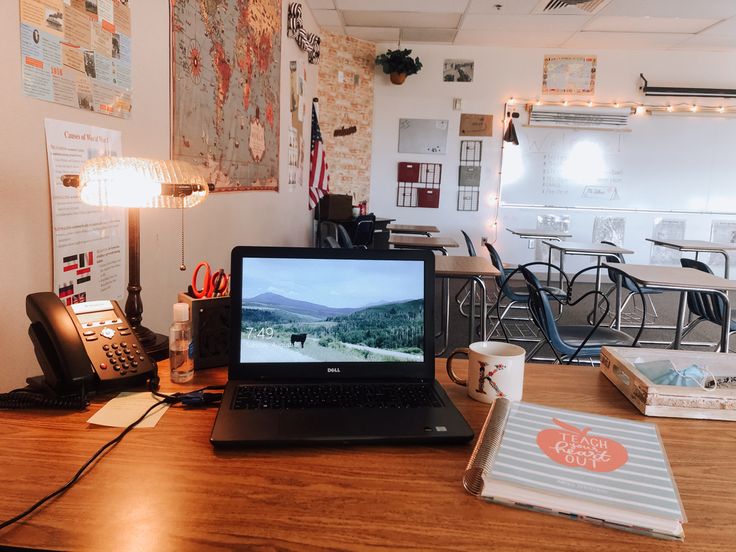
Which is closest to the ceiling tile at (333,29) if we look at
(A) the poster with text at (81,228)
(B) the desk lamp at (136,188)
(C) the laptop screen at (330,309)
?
(A) the poster with text at (81,228)

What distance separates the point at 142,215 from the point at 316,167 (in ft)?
13.8

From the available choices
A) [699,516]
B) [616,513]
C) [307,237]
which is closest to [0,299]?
[616,513]

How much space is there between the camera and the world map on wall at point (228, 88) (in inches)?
90.7

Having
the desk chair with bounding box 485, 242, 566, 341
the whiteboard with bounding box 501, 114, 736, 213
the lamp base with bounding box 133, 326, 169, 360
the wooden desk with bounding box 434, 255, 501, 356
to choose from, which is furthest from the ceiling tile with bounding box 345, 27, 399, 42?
the lamp base with bounding box 133, 326, 169, 360

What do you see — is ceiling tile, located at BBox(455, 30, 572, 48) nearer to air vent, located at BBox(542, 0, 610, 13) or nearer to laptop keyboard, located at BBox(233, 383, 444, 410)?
air vent, located at BBox(542, 0, 610, 13)

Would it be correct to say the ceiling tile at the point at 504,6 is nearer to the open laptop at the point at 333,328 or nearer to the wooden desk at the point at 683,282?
the wooden desk at the point at 683,282

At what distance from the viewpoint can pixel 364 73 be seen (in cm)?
705

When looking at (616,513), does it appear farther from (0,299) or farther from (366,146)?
(366,146)

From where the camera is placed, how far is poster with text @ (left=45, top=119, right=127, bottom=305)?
1.40 metres

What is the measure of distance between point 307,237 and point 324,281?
478 cm

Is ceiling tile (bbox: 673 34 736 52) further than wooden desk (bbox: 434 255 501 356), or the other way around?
ceiling tile (bbox: 673 34 736 52)

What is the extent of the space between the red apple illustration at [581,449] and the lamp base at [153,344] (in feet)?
2.91

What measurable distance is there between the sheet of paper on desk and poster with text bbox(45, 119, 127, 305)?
0.52 m

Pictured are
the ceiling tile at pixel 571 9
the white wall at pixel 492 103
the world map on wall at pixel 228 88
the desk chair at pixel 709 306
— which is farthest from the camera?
the white wall at pixel 492 103
